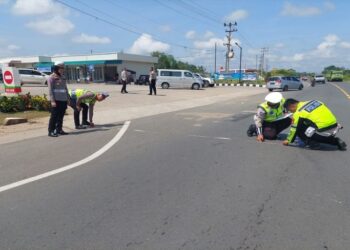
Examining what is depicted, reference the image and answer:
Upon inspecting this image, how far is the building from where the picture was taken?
54.1 metres

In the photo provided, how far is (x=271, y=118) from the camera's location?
8.36 metres

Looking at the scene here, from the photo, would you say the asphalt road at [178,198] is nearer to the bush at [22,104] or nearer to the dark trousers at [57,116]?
the dark trousers at [57,116]

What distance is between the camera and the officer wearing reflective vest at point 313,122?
7.33 metres

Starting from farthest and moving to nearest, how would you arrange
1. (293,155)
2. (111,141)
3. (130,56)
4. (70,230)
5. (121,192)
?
(130,56)
(111,141)
(293,155)
(121,192)
(70,230)

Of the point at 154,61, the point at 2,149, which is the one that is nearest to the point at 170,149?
the point at 2,149

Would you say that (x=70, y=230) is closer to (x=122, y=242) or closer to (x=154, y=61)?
(x=122, y=242)

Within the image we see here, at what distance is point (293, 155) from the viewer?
24.0ft

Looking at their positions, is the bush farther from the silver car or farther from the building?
the building

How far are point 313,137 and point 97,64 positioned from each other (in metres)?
51.0

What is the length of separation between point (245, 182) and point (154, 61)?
5743cm

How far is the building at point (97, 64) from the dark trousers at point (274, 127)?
46.1 meters

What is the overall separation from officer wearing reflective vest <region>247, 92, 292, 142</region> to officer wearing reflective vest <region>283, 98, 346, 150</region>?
481mm

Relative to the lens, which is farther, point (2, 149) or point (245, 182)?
point (2, 149)

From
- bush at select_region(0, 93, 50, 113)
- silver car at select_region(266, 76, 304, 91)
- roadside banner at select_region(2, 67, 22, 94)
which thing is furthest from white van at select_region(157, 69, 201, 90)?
bush at select_region(0, 93, 50, 113)
